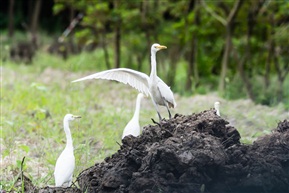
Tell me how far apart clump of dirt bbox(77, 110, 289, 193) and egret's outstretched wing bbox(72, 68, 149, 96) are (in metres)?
1.36

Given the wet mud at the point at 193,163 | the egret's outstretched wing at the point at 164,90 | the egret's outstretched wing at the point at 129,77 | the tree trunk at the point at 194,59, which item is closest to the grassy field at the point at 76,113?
the egret's outstretched wing at the point at 129,77

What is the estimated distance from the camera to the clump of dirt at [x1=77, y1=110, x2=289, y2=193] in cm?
582

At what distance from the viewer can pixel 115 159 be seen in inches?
250

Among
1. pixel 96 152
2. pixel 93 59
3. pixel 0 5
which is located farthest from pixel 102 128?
pixel 0 5

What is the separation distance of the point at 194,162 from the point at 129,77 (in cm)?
233

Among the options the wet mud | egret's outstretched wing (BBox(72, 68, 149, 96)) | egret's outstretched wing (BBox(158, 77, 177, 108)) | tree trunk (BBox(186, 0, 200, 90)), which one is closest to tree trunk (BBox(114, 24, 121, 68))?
tree trunk (BBox(186, 0, 200, 90))

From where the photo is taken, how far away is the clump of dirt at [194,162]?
19.1ft

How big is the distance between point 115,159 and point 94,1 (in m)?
12.2

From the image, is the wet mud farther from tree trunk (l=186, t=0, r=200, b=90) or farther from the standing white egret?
tree trunk (l=186, t=0, r=200, b=90)

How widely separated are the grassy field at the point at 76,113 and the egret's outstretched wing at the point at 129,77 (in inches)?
32.1

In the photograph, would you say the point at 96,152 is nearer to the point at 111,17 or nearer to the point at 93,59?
the point at 111,17

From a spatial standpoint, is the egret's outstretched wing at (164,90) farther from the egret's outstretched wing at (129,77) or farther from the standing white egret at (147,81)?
the egret's outstretched wing at (129,77)

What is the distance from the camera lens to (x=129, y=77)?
7.93 m

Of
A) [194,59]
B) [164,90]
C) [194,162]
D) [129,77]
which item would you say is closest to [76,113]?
[129,77]
